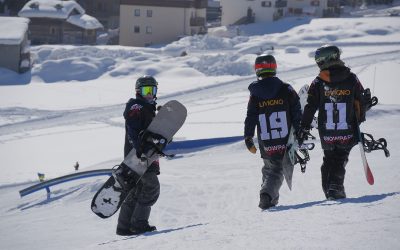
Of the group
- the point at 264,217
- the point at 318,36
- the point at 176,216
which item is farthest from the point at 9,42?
the point at 264,217

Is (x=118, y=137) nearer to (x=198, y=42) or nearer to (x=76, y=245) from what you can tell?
(x=76, y=245)

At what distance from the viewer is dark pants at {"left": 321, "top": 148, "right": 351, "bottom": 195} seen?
213 inches

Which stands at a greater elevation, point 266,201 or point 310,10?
point 310,10

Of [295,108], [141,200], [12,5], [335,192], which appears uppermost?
[12,5]

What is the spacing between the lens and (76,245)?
6.38 meters

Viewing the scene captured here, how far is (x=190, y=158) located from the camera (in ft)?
38.4

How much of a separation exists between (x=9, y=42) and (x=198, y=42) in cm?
1576

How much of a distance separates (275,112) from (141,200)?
5.91ft

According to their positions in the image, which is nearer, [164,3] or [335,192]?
[335,192]

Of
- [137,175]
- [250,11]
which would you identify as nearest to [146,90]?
[137,175]

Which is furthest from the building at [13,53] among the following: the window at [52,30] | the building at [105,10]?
the building at [105,10]

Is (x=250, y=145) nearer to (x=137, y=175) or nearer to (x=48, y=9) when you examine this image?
(x=137, y=175)

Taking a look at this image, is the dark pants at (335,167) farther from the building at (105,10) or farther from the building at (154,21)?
the building at (105,10)

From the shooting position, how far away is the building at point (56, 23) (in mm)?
49219
